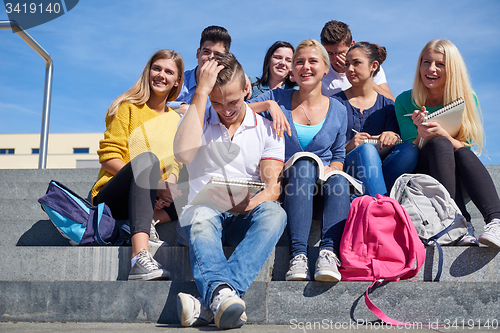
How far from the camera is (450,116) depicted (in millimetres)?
2660

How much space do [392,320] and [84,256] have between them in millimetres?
1647

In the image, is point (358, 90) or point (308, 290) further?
point (358, 90)

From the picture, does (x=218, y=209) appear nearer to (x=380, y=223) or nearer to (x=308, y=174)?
(x=308, y=174)

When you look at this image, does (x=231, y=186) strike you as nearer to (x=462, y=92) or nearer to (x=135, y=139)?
(x=135, y=139)

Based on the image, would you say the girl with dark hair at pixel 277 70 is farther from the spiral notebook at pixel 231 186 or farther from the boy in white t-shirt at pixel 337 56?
the spiral notebook at pixel 231 186

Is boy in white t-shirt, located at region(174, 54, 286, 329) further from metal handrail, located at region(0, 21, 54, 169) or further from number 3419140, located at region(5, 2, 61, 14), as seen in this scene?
metal handrail, located at region(0, 21, 54, 169)

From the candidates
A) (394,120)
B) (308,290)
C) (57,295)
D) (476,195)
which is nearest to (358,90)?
(394,120)

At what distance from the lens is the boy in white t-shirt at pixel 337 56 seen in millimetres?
3881

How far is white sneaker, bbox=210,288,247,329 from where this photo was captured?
1.64m

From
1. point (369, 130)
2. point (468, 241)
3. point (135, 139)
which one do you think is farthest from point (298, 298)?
point (369, 130)

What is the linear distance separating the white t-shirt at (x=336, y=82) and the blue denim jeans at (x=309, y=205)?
1697 mm

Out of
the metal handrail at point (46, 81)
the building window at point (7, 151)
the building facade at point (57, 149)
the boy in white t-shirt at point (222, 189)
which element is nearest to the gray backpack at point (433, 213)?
the boy in white t-shirt at point (222, 189)

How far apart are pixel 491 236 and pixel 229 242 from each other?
1.37 metres

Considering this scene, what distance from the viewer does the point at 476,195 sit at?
7.87 ft
